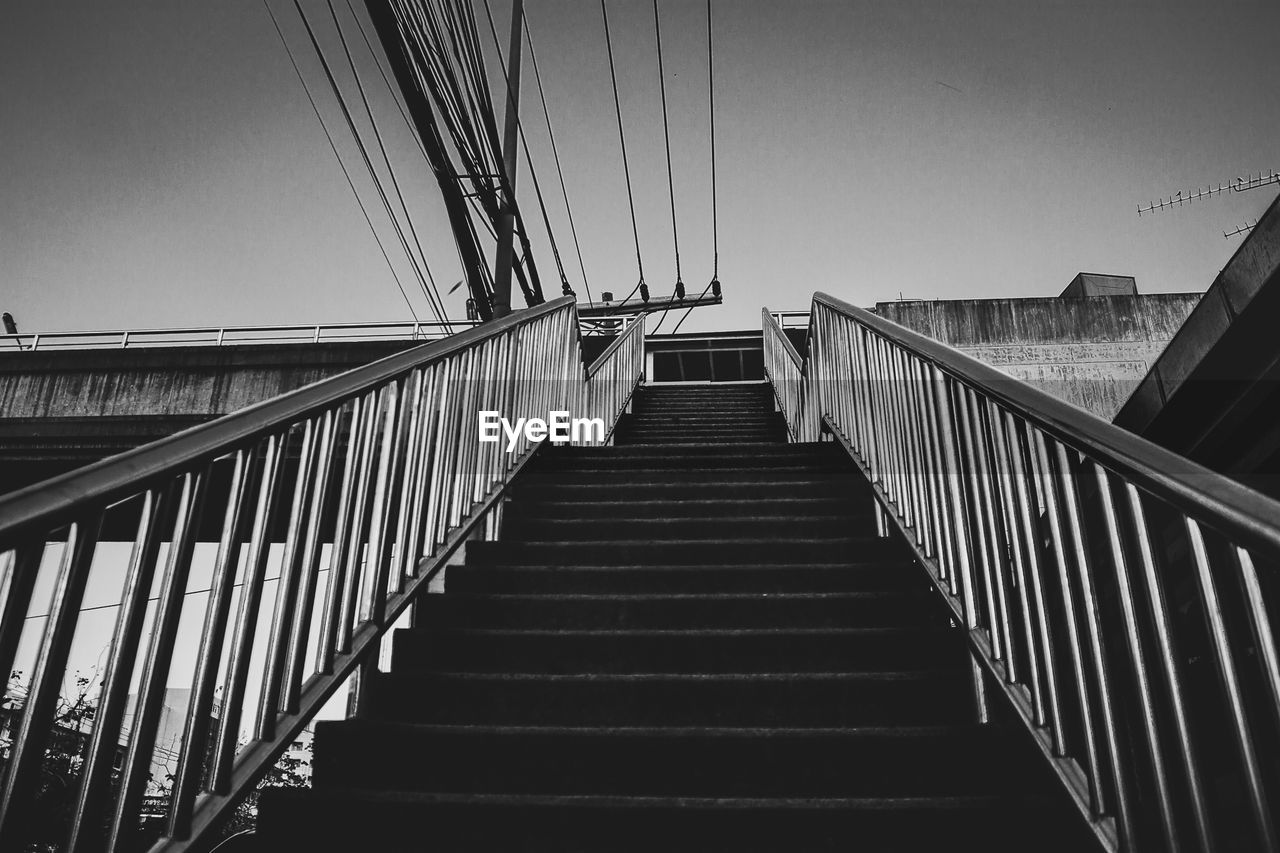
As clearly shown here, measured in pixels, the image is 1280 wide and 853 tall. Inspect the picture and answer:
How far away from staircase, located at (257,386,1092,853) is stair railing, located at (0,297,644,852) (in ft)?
0.74

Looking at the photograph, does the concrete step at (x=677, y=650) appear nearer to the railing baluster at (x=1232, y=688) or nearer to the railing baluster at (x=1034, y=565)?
the railing baluster at (x=1034, y=565)

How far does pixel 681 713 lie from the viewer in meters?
2.01

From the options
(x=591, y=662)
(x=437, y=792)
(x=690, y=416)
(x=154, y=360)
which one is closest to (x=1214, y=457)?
(x=591, y=662)

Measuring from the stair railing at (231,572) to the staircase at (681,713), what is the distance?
0.22 m

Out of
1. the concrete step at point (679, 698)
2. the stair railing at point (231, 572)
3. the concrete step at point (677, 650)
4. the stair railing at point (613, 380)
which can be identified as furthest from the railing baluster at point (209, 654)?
the stair railing at point (613, 380)

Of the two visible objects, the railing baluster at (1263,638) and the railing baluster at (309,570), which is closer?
the railing baluster at (1263,638)

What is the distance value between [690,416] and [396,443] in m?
4.56

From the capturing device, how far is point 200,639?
1.46 m

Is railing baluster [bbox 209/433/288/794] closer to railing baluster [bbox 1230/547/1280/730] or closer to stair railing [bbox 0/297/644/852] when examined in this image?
stair railing [bbox 0/297/644/852]

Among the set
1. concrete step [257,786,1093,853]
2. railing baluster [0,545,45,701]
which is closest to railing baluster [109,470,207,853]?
railing baluster [0,545,45,701]

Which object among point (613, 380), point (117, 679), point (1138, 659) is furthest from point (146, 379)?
point (1138, 659)

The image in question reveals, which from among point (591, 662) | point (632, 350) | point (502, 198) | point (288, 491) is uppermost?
point (502, 198)

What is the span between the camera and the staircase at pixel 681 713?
5.23ft

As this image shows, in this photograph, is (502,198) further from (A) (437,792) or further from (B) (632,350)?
(A) (437,792)
